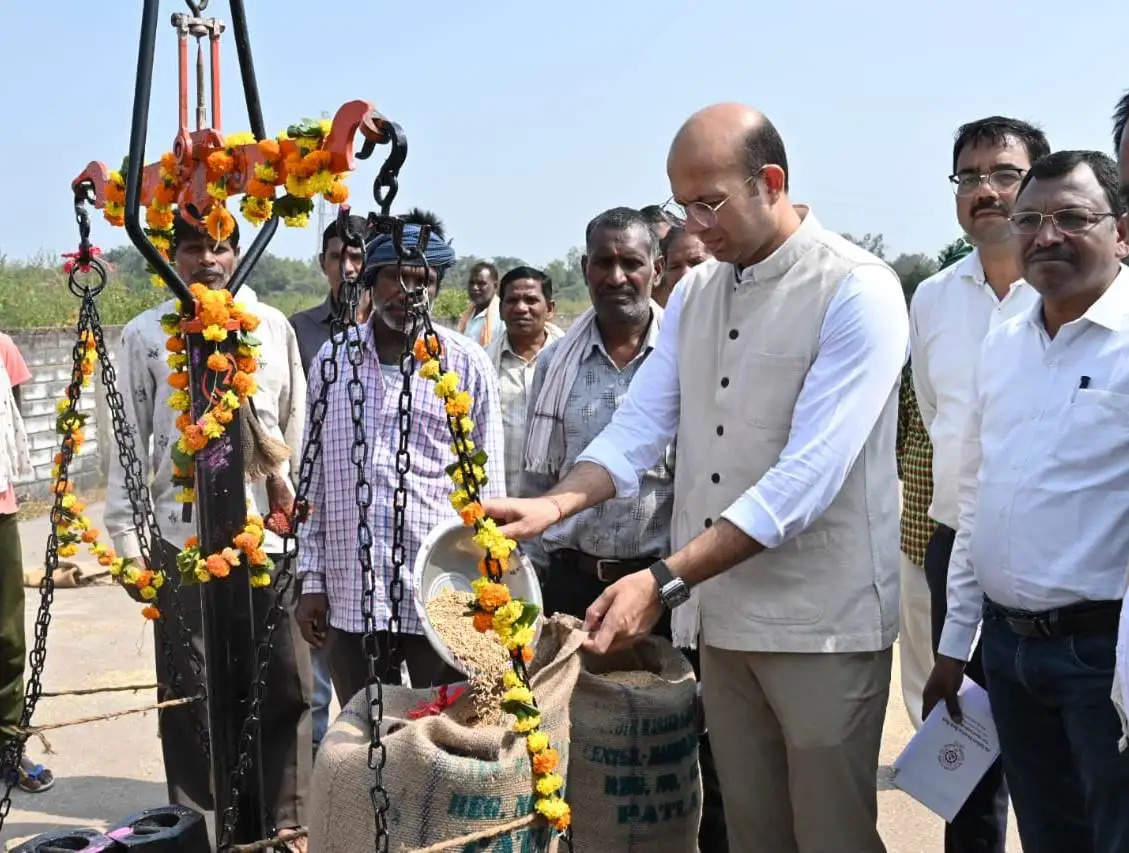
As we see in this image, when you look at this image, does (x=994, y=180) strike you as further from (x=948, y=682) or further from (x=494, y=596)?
(x=494, y=596)

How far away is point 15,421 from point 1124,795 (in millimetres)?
4297

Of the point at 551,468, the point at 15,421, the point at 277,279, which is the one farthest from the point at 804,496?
the point at 277,279

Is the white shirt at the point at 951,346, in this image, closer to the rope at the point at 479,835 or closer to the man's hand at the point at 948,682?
the man's hand at the point at 948,682

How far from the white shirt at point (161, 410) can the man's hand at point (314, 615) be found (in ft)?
1.35

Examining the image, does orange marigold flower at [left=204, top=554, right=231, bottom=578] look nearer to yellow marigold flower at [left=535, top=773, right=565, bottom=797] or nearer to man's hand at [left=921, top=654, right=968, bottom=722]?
yellow marigold flower at [left=535, top=773, right=565, bottom=797]

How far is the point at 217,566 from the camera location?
109 inches

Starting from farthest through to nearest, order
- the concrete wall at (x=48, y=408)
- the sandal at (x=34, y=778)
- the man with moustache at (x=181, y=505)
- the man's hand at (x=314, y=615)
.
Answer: the concrete wall at (x=48, y=408), the sandal at (x=34, y=778), the man with moustache at (x=181, y=505), the man's hand at (x=314, y=615)

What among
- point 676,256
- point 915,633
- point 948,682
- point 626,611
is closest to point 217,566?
point 626,611

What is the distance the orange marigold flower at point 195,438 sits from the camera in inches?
109

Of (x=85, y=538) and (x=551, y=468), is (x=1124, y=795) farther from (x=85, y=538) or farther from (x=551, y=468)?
(x=85, y=538)

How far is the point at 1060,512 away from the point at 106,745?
4293 mm

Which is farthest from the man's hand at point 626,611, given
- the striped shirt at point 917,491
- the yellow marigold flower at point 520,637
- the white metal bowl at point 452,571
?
the striped shirt at point 917,491

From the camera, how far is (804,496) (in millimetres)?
2828

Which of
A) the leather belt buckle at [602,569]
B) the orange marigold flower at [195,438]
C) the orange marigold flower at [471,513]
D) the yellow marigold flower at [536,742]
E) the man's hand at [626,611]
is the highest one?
the orange marigold flower at [195,438]
